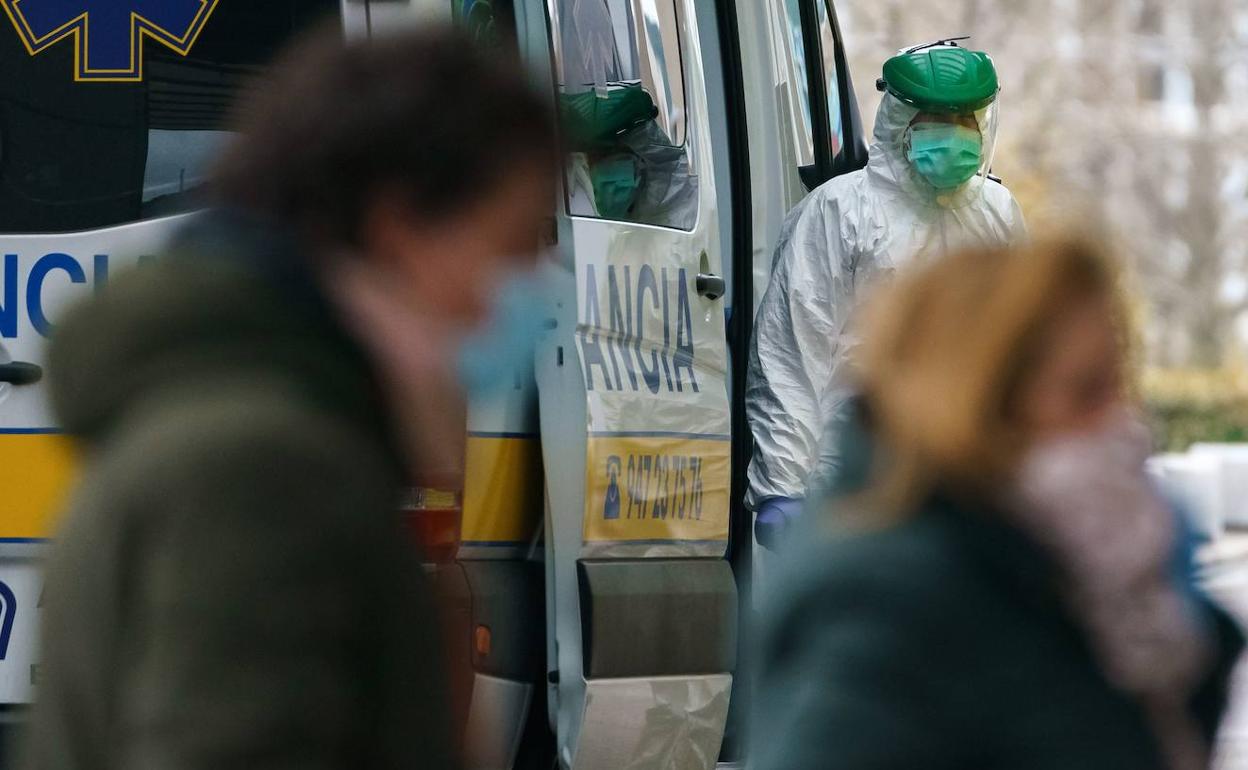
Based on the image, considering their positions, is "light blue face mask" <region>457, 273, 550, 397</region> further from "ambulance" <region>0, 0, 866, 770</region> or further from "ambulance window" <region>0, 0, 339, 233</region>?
"ambulance window" <region>0, 0, 339, 233</region>

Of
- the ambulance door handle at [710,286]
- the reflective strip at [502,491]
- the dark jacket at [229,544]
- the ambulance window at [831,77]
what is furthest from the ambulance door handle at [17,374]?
the ambulance window at [831,77]

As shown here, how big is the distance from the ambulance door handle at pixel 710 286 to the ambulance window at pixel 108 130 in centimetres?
129

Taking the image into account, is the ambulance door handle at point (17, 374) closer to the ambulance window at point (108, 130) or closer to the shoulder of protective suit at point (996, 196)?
the ambulance window at point (108, 130)

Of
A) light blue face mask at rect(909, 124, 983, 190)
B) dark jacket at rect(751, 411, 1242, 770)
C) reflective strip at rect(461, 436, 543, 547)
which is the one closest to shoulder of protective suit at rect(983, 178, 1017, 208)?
light blue face mask at rect(909, 124, 983, 190)

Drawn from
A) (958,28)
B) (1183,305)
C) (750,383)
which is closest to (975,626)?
(750,383)

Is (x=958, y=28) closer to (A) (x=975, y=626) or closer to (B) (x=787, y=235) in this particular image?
(B) (x=787, y=235)

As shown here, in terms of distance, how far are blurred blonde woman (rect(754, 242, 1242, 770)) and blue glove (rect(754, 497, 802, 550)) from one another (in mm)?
3228

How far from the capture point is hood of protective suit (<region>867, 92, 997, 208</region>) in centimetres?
572

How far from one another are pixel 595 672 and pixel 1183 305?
3368 cm

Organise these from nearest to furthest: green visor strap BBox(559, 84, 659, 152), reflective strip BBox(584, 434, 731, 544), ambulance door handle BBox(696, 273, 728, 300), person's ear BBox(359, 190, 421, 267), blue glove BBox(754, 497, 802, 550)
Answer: person's ear BBox(359, 190, 421, 267) < reflective strip BBox(584, 434, 731, 544) < green visor strap BBox(559, 84, 659, 152) < ambulance door handle BBox(696, 273, 728, 300) < blue glove BBox(754, 497, 802, 550)

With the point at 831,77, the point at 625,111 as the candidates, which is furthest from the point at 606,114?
the point at 831,77

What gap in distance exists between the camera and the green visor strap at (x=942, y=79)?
566 centimetres

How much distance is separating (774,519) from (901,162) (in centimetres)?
103

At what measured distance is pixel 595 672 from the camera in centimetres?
443
